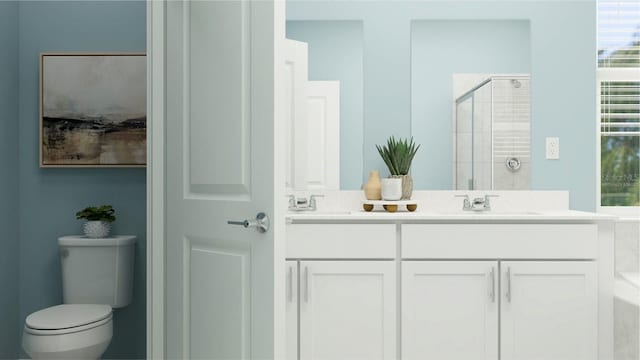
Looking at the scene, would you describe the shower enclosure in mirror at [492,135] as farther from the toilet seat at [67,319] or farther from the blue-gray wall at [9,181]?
the blue-gray wall at [9,181]

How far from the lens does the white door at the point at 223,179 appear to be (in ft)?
4.95

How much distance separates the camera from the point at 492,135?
103 inches

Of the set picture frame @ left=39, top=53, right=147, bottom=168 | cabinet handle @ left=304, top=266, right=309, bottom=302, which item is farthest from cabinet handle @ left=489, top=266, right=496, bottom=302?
picture frame @ left=39, top=53, right=147, bottom=168

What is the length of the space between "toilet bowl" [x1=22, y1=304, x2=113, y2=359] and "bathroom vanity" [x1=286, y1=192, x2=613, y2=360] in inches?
32.0

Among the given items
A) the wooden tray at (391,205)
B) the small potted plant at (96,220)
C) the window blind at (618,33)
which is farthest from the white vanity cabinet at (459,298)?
the window blind at (618,33)

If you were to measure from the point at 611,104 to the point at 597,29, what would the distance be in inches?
17.3

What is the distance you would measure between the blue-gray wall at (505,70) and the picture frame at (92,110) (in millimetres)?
962

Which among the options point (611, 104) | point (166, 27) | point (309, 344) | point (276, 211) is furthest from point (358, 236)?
point (611, 104)

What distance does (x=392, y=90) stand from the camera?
2654 millimetres

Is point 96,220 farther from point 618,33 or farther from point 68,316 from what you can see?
point 618,33

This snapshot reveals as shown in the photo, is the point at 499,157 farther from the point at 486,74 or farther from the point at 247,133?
the point at 247,133

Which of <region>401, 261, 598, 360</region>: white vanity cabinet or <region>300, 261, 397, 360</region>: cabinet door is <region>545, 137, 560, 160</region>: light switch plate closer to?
<region>401, 261, 598, 360</region>: white vanity cabinet

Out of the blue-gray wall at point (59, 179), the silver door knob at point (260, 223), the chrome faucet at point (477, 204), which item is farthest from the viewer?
the blue-gray wall at point (59, 179)

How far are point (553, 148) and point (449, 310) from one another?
3.78 ft
